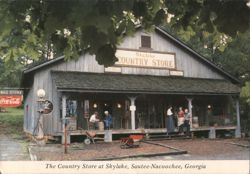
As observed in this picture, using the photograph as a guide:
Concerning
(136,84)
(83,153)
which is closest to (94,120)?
(136,84)

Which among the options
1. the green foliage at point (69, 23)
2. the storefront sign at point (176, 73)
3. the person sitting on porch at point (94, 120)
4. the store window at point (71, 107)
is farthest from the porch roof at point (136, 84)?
the green foliage at point (69, 23)

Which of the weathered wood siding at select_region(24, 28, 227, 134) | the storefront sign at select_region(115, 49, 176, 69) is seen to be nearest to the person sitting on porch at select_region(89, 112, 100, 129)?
the weathered wood siding at select_region(24, 28, 227, 134)

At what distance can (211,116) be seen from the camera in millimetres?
24891

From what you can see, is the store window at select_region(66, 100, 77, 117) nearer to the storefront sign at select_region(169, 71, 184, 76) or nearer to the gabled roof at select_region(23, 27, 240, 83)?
the gabled roof at select_region(23, 27, 240, 83)

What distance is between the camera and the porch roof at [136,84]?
778 inches

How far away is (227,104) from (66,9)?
23.6 metres

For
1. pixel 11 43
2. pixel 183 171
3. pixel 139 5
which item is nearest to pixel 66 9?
pixel 11 43

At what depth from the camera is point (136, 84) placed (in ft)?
70.6

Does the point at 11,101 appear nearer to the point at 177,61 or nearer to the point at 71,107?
the point at 71,107

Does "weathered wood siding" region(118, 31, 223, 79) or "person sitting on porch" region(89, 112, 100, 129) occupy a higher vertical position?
"weathered wood siding" region(118, 31, 223, 79)

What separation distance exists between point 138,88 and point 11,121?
24.1ft

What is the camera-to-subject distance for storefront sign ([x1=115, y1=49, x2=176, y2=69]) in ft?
74.2

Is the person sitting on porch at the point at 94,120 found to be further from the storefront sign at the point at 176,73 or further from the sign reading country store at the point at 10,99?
the sign reading country store at the point at 10,99

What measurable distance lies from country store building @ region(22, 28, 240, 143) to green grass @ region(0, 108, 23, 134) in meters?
0.58
